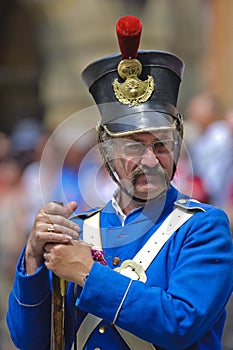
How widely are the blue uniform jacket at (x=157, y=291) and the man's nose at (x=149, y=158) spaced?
171 millimetres

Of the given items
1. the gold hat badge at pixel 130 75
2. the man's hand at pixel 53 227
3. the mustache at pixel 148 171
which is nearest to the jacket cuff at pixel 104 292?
the man's hand at pixel 53 227

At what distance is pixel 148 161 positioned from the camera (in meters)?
3.34

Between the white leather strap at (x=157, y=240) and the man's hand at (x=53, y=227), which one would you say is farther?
the white leather strap at (x=157, y=240)

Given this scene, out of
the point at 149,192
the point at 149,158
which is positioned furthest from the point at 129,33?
the point at 149,192

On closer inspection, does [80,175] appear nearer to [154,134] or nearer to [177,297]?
[154,134]

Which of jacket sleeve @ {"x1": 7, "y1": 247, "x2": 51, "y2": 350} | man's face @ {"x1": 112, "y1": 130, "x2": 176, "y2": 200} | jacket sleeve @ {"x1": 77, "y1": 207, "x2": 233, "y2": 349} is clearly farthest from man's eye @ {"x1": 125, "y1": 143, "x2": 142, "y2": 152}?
jacket sleeve @ {"x1": 7, "y1": 247, "x2": 51, "y2": 350}

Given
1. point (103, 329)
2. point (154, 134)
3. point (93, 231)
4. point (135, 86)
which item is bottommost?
point (103, 329)

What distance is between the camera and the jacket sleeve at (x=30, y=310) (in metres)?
3.41

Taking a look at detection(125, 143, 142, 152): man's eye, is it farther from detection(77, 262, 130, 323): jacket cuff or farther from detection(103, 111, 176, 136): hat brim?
detection(77, 262, 130, 323): jacket cuff

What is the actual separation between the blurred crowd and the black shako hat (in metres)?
0.23

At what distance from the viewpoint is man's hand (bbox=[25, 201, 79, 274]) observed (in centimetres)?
320

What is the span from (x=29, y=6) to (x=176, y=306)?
12.3 m

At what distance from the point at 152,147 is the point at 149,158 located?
0.15 ft

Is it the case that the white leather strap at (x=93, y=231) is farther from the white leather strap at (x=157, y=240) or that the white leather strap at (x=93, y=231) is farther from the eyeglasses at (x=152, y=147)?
the eyeglasses at (x=152, y=147)
